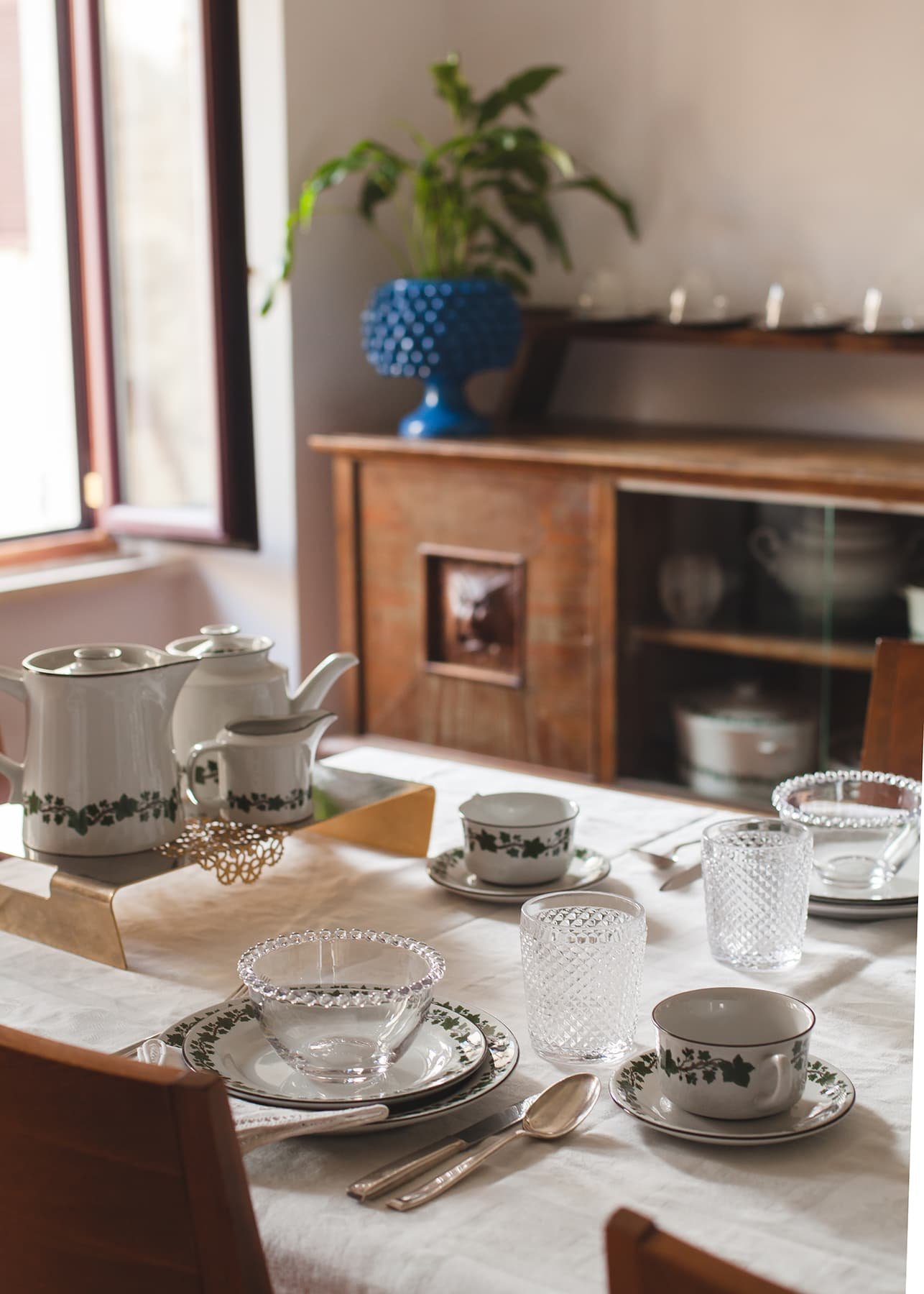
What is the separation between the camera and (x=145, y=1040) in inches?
39.2

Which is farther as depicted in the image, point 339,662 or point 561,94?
point 561,94

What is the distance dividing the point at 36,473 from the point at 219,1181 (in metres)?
2.69

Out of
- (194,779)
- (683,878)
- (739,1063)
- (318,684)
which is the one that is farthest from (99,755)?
(739,1063)

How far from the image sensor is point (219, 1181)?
2.28 ft

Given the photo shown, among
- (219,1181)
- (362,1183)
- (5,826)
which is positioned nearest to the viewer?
(219,1181)

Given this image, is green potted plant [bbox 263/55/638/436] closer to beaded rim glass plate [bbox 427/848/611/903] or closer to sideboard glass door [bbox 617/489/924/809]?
sideboard glass door [bbox 617/489/924/809]

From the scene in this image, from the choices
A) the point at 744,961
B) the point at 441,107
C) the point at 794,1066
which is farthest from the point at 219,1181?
the point at 441,107

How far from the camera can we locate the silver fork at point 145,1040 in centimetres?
98

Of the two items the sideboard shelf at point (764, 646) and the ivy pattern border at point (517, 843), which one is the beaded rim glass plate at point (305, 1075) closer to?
the ivy pattern border at point (517, 843)

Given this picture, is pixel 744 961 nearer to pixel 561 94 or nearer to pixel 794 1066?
pixel 794 1066

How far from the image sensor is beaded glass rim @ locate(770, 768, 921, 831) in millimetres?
1306

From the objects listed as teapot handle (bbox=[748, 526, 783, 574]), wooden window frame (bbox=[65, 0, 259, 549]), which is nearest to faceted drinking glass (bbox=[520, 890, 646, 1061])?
teapot handle (bbox=[748, 526, 783, 574])

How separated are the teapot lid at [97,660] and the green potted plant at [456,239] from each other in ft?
5.33

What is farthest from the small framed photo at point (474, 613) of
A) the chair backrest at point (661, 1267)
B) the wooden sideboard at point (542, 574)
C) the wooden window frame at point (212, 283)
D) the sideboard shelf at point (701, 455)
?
the chair backrest at point (661, 1267)
